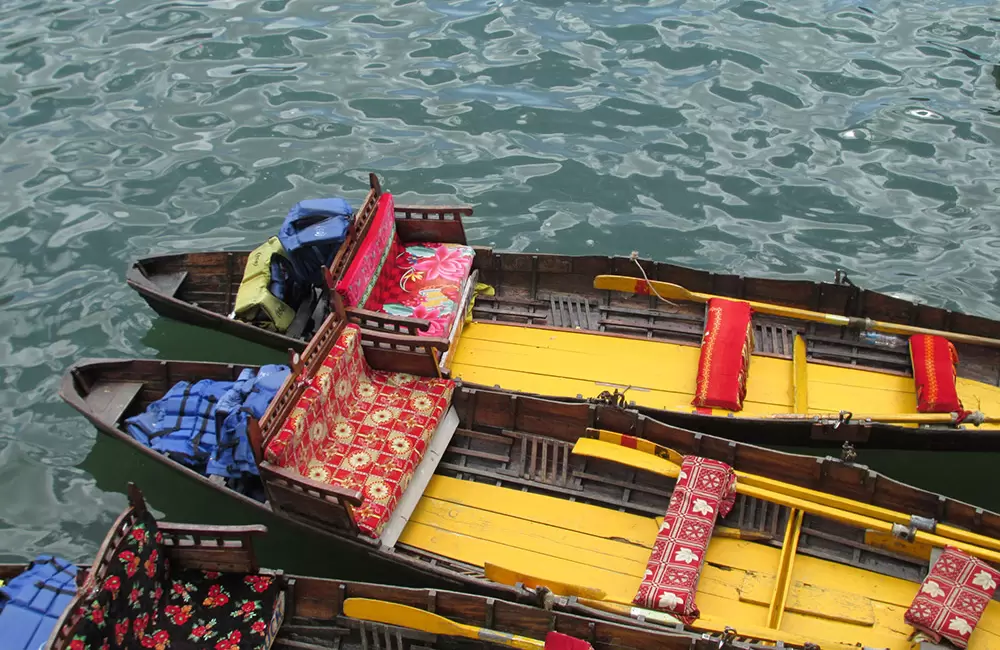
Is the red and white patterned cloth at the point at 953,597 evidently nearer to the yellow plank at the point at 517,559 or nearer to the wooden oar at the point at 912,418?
the wooden oar at the point at 912,418

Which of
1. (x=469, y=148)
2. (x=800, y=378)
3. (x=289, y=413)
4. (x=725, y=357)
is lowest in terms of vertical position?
(x=469, y=148)

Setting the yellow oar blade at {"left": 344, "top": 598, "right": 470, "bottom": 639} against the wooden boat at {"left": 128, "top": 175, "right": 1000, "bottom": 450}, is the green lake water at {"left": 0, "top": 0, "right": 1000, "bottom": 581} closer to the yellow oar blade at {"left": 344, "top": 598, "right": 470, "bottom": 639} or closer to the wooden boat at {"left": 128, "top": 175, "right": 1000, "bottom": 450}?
the wooden boat at {"left": 128, "top": 175, "right": 1000, "bottom": 450}

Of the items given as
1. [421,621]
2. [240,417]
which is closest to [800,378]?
[421,621]

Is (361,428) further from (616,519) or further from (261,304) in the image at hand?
(616,519)

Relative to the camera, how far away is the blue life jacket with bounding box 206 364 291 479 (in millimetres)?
10375

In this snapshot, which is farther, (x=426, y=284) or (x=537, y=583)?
(x=426, y=284)

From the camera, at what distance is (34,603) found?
8.33 m

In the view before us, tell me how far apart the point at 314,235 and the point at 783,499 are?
640cm

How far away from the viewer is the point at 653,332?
1208 centimetres

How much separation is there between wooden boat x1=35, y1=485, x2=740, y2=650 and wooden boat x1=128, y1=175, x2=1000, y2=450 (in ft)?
9.02

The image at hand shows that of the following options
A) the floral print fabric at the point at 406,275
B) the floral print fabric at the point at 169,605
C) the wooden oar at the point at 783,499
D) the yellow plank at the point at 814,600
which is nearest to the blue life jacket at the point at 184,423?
the floral print fabric at the point at 169,605

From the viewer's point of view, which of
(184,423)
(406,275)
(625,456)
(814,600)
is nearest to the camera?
(814,600)

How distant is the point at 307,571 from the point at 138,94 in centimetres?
1181

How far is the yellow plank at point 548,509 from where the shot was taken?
32.0 feet
